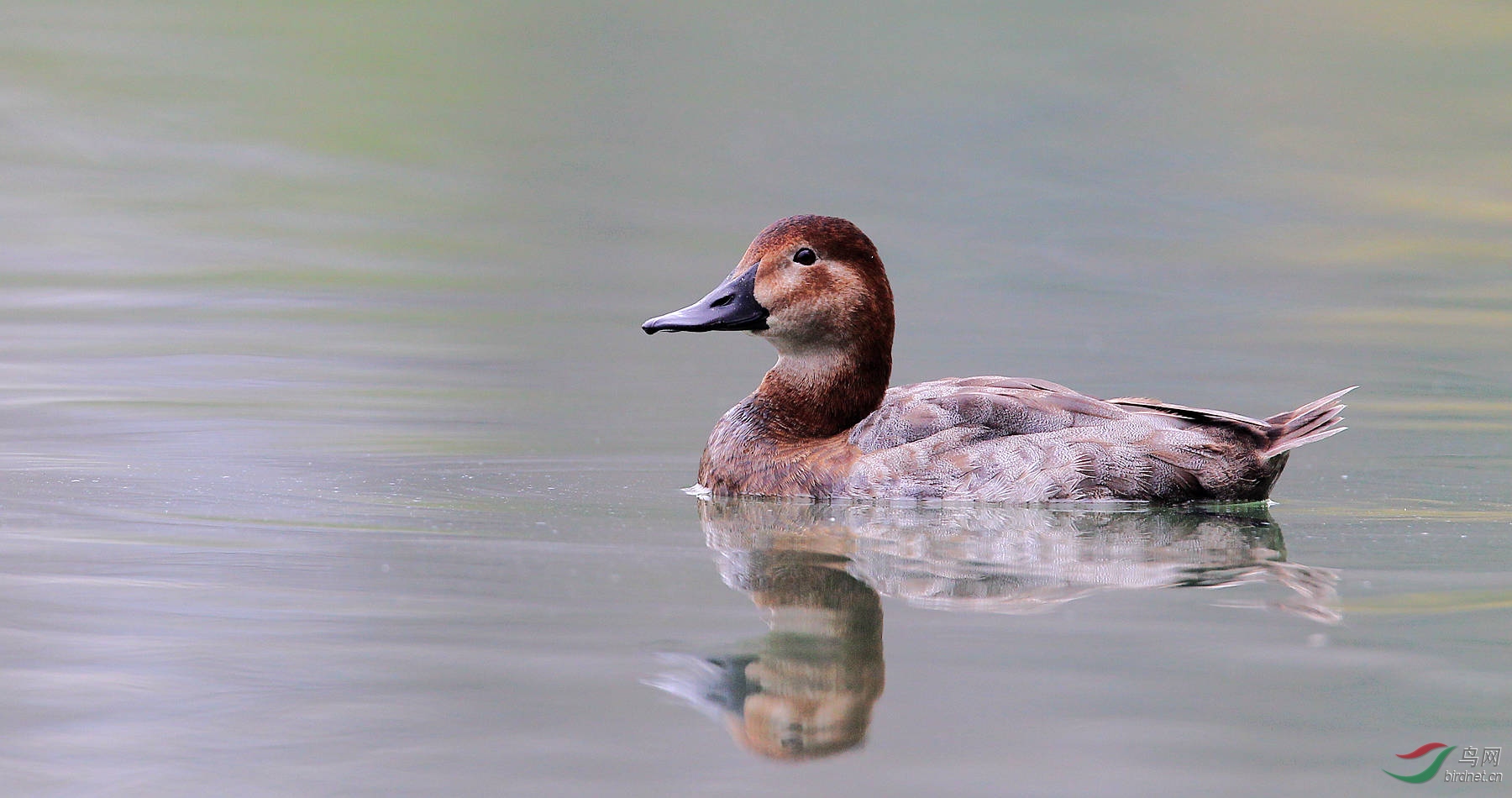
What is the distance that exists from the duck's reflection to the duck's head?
787 millimetres

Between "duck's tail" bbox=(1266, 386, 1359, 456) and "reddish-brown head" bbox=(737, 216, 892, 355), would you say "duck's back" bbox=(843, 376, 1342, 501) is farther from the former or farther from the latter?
"reddish-brown head" bbox=(737, 216, 892, 355)

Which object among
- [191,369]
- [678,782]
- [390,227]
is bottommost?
[678,782]

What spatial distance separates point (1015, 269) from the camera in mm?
14703

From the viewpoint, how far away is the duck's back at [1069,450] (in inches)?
265

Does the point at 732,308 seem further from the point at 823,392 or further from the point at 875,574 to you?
the point at 875,574

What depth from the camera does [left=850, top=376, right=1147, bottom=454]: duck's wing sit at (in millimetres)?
6863

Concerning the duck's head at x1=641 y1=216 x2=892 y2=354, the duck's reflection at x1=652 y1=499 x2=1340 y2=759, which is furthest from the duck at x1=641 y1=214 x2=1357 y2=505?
the duck's reflection at x1=652 y1=499 x2=1340 y2=759

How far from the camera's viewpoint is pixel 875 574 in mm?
5574

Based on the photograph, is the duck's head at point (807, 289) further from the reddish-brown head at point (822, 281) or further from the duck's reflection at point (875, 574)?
the duck's reflection at point (875, 574)

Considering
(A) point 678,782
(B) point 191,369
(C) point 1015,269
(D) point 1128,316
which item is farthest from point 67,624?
(C) point 1015,269

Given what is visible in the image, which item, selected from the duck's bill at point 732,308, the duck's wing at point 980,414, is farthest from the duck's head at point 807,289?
the duck's wing at point 980,414

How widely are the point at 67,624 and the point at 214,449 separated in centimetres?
296

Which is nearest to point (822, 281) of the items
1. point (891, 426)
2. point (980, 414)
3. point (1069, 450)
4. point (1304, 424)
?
point (891, 426)

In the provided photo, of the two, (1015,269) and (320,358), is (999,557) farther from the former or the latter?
(1015,269)
